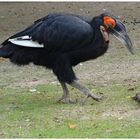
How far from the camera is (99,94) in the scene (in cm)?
794

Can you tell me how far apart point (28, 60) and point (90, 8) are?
1162 centimetres

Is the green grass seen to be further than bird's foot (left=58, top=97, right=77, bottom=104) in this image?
No

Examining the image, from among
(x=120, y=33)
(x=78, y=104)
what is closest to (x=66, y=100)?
(x=78, y=104)

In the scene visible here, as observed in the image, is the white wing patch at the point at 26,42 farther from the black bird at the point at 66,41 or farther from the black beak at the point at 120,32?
the black beak at the point at 120,32

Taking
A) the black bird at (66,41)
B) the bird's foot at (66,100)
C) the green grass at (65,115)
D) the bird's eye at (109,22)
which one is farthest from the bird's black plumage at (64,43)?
the green grass at (65,115)

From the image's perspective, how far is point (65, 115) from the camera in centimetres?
679

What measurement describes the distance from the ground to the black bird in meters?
0.50

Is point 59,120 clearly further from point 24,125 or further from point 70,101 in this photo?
point 70,101

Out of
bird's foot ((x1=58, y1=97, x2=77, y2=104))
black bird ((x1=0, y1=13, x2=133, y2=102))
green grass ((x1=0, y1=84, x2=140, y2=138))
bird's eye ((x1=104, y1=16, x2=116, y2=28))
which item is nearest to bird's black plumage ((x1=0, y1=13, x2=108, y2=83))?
black bird ((x1=0, y1=13, x2=133, y2=102))

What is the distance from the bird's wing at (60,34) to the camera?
7.24 metres

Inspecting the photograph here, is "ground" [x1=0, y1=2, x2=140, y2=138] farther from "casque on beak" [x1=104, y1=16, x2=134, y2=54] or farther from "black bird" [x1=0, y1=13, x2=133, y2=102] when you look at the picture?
"casque on beak" [x1=104, y1=16, x2=134, y2=54]

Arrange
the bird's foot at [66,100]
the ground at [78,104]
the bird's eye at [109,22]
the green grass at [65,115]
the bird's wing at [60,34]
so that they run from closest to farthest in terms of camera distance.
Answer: the green grass at [65,115]
the ground at [78,104]
the bird's wing at [60,34]
the bird's eye at [109,22]
the bird's foot at [66,100]

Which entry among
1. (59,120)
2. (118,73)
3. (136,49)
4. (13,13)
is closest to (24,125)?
(59,120)

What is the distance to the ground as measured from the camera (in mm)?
6094
